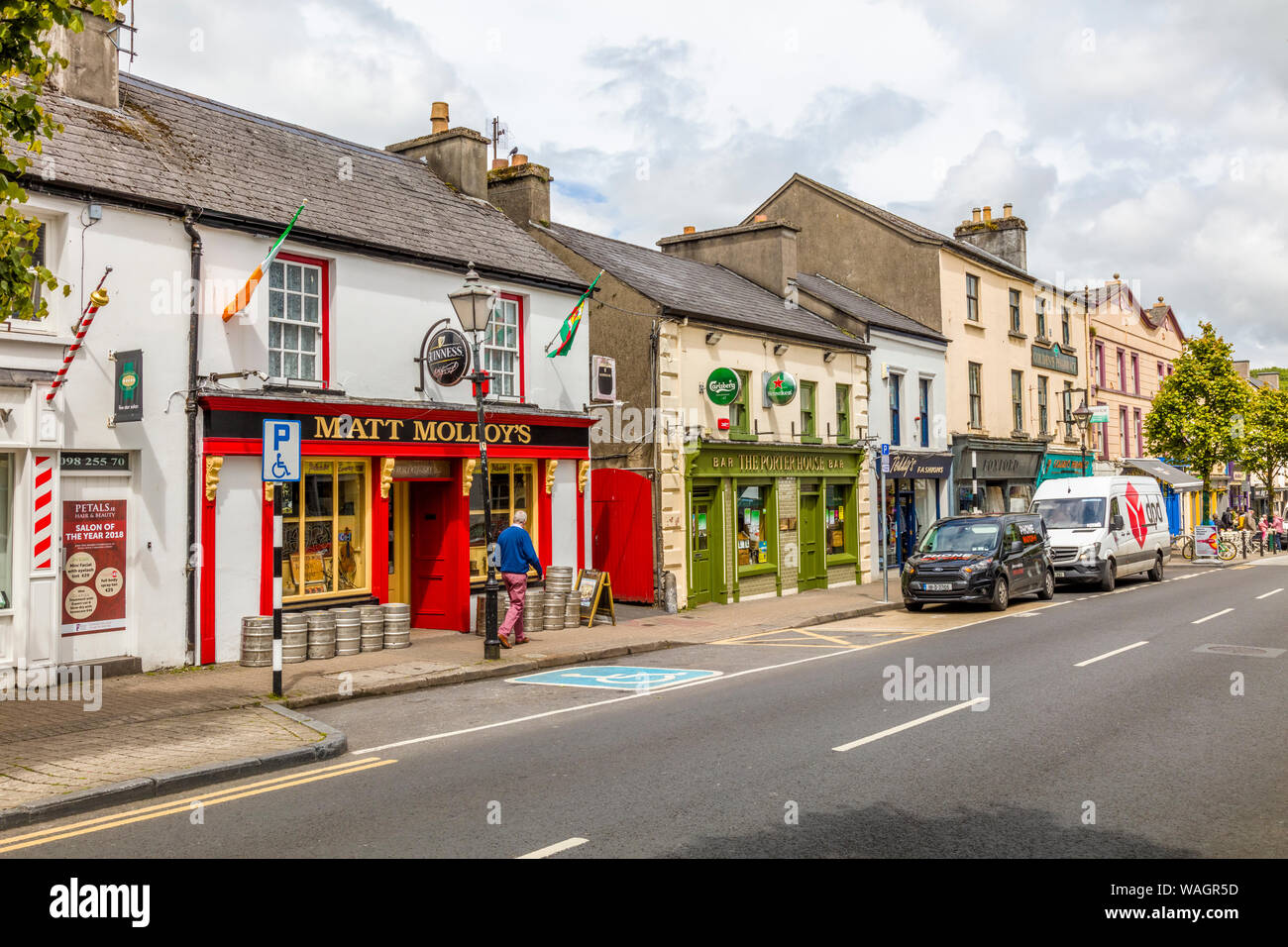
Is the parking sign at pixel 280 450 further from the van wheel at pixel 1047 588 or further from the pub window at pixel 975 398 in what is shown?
the pub window at pixel 975 398

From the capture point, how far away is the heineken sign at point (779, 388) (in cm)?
2305

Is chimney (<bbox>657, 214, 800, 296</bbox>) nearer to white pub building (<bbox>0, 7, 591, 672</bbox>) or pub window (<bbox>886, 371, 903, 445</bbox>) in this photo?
pub window (<bbox>886, 371, 903, 445</bbox>)

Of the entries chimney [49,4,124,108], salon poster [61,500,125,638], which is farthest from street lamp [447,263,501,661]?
chimney [49,4,124,108]

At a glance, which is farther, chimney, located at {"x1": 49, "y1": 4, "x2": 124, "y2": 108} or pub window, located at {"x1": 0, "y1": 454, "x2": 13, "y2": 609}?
chimney, located at {"x1": 49, "y1": 4, "x2": 124, "y2": 108}

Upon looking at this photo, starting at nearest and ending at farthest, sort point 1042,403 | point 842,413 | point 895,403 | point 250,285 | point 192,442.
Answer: point 250,285 → point 192,442 → point 842,413 → point 895,403 → point 1042,403

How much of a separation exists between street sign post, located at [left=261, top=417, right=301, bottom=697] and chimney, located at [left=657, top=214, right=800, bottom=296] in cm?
1750

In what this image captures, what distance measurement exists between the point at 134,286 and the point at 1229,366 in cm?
3980

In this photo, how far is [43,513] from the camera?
11750mm

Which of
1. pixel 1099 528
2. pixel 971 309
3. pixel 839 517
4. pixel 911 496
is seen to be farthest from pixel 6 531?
pixel 971 309

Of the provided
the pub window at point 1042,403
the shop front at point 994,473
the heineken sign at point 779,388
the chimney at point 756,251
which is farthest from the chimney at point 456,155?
the pub window at point 1042,403

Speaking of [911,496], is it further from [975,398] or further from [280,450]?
[280,450]

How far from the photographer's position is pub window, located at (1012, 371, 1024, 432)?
35.1 meters

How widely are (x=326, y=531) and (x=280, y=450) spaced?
4.04 m
